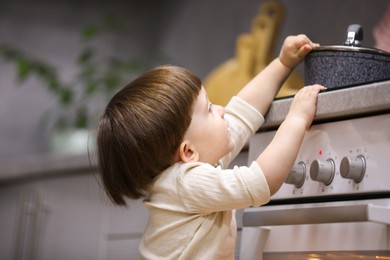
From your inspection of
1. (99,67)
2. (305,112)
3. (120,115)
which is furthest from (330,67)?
(99,67)

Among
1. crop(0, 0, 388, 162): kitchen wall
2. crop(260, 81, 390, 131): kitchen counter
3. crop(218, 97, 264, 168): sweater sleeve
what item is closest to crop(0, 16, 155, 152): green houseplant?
crop(0, 0, 388, 162): kitchen wall

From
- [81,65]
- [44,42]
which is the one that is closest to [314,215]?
[81,65]

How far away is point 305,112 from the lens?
1.21 meters

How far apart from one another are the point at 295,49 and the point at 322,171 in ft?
0.90

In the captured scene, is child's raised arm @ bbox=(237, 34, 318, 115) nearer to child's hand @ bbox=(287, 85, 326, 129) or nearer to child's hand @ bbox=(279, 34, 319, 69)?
child's hand @ bbox=(279, 34, 319, 69)

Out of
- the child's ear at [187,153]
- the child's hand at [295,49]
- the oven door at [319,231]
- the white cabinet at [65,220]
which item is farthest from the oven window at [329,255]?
the white cabinet at [65,220]

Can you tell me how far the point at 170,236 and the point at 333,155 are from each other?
286 mm

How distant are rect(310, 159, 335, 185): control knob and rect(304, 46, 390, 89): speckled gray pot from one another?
0.13 meters

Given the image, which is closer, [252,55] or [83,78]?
[252,55]

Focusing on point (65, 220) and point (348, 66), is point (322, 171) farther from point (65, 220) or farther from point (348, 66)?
point (65, 220)

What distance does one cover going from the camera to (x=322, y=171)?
117 centimetres

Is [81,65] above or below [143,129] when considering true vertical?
above

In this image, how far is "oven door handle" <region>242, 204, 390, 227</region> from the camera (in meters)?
1.06

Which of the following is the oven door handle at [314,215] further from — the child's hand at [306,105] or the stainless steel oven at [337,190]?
the child's hand at [306,105]
